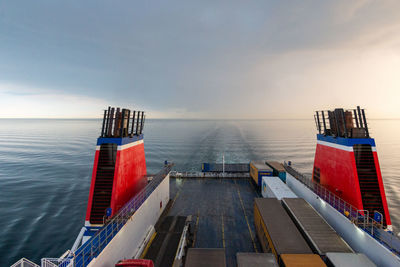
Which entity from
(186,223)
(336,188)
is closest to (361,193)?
(336,188)

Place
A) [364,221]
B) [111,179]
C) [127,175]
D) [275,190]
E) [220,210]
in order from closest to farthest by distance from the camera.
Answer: [364,221] → [111,179] → [127,175] → [275,190] → [220,210]

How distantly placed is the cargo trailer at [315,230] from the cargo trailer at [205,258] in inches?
229

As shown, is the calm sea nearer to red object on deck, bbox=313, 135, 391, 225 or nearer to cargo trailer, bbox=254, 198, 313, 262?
red object on deck, bbox=313, 135, 391, 225

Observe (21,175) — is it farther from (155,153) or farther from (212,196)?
(212,196)

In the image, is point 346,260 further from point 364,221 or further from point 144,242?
point 144,242

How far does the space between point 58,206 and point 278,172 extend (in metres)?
35.4

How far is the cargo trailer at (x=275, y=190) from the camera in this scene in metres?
19.6

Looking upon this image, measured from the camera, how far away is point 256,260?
9.94 metres

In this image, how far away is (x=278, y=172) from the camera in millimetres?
29719

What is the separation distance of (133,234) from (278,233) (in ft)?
33.9

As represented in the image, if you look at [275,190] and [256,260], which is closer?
[256,260]

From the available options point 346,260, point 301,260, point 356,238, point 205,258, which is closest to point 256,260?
point 301,260

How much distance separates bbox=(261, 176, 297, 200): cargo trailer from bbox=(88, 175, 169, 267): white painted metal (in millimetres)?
12808

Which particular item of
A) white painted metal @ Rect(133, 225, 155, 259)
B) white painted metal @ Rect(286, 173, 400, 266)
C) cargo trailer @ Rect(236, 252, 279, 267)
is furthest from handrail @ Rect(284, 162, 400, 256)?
white painted metal @ Rect(133, 225, 155, 259)
